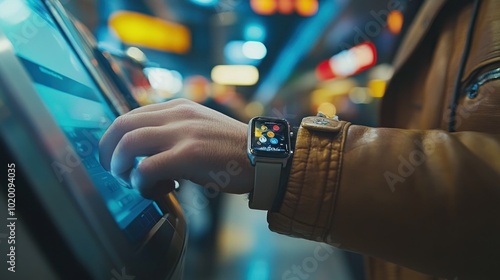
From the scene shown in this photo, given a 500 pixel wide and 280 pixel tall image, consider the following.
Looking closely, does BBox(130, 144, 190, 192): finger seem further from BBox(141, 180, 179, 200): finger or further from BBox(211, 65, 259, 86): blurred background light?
BBox(211, 65, 259, 86): blurred background light

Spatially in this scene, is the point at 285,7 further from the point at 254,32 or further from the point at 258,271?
the point at 258,271

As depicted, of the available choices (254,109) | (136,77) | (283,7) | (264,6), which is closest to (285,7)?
(283,7)

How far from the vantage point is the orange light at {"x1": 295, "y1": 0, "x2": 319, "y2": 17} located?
8.21m

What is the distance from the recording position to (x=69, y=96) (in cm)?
52

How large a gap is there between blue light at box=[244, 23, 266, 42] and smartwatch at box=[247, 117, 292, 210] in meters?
10.1

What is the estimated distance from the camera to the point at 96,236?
14.3 inches

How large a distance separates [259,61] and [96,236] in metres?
11.4

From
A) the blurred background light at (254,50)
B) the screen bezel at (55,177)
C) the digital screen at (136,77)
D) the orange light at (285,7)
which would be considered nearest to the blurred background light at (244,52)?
the blurred background light at (254,50)

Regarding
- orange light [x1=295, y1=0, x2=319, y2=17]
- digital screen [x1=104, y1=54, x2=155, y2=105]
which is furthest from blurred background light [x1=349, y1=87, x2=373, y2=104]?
digital screen [x1=104, y1=54, x2=155, y2=105]

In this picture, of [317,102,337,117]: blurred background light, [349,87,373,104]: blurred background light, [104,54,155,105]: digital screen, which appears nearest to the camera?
[317,102,337,117]: blurred background light

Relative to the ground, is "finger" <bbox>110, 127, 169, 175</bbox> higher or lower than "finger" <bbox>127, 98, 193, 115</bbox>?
lower

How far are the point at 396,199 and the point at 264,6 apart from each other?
8981mm

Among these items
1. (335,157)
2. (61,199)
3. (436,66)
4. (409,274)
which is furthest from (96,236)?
(436,66)

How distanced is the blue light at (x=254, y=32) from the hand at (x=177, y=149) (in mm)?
10080
